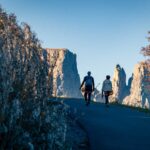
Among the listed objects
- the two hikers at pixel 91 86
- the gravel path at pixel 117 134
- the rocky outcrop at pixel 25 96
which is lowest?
the gravel path at pixel 117 134

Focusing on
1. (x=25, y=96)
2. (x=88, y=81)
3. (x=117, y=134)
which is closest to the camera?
(x=25, y=96)

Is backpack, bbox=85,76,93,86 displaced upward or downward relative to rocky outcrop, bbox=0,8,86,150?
upward

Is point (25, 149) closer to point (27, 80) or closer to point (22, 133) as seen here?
point (22, 133)

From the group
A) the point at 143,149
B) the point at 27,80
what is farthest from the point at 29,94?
the point at 143,149

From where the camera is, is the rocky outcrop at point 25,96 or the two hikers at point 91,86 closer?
the rocky outcrop at point 25,96

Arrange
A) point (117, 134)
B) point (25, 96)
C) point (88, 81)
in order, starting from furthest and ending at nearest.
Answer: point (88, 81), point (117, 134), point (25, 96)

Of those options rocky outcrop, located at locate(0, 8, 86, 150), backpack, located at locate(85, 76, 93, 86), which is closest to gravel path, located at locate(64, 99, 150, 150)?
Answer: rocky outcrop, located at locate(0, 8, 86, 150)

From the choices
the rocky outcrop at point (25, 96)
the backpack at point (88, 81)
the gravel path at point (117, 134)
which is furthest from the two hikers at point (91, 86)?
the rocky outcrop at point (25, 96)

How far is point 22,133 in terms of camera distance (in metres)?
7.72

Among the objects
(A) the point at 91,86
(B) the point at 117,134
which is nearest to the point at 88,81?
(A) the point at 91,86

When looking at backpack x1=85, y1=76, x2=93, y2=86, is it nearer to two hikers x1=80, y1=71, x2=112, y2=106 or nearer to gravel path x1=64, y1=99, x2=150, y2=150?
two hikers x1=80, y1=71, x2=112, y2=106

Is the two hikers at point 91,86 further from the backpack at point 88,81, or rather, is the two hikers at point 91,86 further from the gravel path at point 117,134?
the gravel path at point 117,134

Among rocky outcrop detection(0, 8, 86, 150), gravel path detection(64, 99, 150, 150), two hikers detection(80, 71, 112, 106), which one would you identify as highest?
two hikers detection(80, 71, 112, 106)

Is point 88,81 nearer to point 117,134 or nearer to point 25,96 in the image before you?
point 117,134
